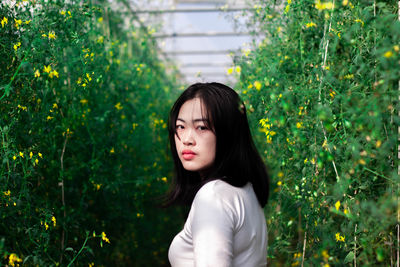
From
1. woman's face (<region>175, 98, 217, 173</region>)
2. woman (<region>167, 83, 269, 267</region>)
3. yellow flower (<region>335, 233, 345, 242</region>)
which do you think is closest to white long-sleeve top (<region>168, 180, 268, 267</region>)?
woman (<region>167, 83, 269, 267</region>)

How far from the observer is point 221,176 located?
133 centimetres

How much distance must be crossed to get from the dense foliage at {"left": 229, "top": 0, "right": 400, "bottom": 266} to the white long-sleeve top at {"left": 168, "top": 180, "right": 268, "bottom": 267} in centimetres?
16

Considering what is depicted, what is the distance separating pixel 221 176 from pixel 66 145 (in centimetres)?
134

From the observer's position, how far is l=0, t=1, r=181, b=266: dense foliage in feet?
5.39

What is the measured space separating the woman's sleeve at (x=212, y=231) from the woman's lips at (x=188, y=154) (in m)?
0.23

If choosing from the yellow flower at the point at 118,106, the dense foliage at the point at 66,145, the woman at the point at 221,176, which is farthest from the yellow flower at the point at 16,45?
the yellow flower at the point at 118,106

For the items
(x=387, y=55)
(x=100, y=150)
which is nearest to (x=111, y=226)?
(x=100, y=150)

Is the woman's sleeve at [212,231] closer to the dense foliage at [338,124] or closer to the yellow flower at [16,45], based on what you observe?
the dense foliage at [338,124]

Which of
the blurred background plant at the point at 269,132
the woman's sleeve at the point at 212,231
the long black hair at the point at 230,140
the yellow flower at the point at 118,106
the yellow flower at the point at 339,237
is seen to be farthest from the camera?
the yellow flower at the point at 118,106

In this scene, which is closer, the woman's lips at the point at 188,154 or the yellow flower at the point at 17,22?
the woman's lips at the point at 188,154

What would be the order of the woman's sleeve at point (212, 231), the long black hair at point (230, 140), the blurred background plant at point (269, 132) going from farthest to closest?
the long black hair at point (230, 140) < the blurred background plant at point (269, 132) < the woman's sleeve at point (212, 231)

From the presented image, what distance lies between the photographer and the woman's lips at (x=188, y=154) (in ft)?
4.54

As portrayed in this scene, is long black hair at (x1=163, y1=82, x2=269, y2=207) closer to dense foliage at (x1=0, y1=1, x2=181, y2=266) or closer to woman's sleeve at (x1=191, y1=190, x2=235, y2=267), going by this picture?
A: woman's sleeve at (x1=191, y1=190, x2=235, y2=267)

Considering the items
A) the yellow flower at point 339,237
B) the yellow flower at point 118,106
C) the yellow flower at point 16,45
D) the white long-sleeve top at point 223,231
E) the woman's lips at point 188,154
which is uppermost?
the yellow flower at point 16,45
